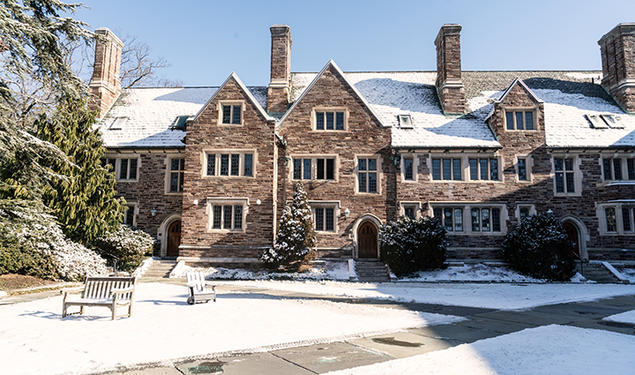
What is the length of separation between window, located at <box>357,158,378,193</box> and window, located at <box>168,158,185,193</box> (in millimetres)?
10114

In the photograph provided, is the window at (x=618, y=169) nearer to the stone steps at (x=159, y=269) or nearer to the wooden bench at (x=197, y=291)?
the wooden bench at (x=197, y=291)

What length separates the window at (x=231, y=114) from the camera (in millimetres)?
22406

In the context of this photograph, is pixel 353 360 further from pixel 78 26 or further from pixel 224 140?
pixel 224 140

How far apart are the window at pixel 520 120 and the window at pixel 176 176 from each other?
1888cm

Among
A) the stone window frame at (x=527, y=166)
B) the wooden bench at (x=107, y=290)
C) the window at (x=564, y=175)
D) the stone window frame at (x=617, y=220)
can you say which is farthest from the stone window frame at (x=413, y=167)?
the wooden bench at (x=107, y=290)

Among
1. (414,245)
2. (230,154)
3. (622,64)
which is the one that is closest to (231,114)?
(230,154)

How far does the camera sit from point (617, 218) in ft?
72.3

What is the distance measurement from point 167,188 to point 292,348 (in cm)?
1904

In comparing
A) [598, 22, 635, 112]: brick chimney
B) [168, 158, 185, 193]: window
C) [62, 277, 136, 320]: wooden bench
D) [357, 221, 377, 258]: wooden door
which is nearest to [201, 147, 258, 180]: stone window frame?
[168, 158, 185, 193]: window

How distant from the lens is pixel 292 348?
21.0 ft

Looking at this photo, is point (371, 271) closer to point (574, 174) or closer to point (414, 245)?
point (414, 245)

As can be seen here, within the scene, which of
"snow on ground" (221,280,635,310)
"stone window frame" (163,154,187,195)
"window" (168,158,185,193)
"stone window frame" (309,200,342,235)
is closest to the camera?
"snow on ground" (221,280,635,310)

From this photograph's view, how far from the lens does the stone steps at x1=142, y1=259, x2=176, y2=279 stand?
20.0 m

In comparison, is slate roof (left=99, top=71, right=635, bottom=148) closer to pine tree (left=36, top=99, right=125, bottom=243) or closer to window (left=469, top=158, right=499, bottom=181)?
window (left=469, top=158, right=499, bottom=181)
